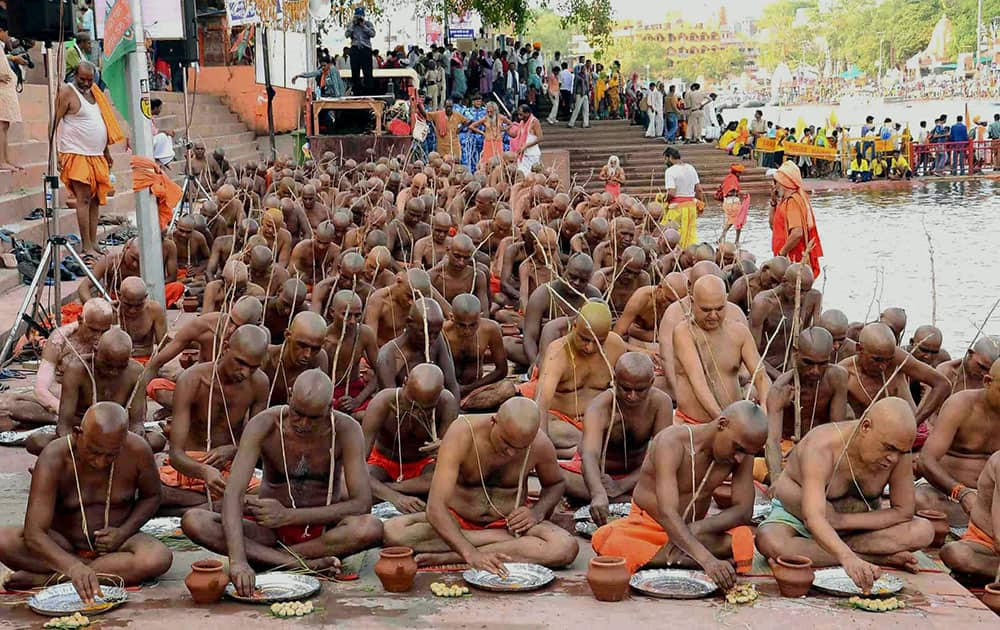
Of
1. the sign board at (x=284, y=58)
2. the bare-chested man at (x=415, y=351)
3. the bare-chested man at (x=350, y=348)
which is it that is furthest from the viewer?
the sign board at (x=284, y=58)

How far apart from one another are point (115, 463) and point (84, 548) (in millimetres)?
390

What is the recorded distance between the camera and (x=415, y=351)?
829cm

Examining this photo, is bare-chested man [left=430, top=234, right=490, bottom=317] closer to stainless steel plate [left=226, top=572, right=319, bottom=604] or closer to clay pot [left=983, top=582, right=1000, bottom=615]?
stainless steel plate [left=226, top=572, right=319, bottom=604]

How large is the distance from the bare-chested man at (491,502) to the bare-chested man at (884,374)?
2174mm

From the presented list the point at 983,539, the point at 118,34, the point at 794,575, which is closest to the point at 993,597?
the point at 983,539

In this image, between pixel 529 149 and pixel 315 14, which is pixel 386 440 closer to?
pixel 529 149

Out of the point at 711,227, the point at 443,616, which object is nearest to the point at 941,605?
the point at 443,616

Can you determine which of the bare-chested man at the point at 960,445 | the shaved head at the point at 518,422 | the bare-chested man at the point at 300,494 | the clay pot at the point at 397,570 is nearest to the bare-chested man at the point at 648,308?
the bare-chested man at the point at 960,445

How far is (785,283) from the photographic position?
31.3 feet

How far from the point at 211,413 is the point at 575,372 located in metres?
2.19

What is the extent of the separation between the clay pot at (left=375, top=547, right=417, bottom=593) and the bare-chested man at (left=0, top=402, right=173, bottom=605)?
95 cm

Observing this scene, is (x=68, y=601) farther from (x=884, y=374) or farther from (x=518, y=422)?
(x=884, y=374)

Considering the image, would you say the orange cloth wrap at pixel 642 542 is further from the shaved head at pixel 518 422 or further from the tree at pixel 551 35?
the tree at pixel 551 35

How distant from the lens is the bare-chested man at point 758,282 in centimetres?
998
